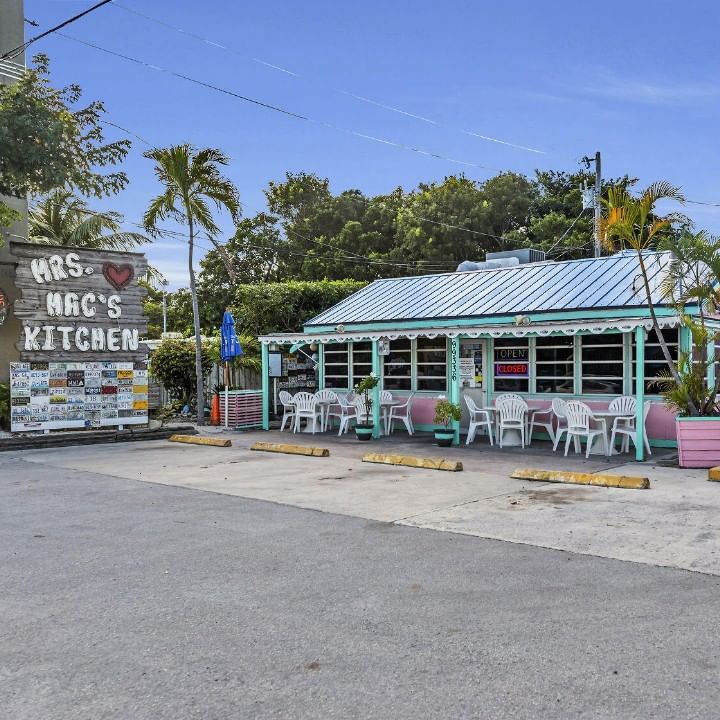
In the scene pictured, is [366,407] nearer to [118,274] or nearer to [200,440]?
[200,440]

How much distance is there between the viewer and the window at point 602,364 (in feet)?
45.2

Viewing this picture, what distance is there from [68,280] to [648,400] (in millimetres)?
11447

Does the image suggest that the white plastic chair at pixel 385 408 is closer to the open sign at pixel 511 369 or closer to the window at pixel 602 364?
the open sign at pixel 511 369

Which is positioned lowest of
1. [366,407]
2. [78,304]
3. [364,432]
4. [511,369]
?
[364,432]

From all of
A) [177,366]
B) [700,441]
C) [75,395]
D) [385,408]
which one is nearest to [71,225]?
[177,366]

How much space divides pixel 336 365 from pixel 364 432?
12.5ft

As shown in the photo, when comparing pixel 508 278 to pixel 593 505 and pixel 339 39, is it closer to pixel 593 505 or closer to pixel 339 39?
pixel 339 39

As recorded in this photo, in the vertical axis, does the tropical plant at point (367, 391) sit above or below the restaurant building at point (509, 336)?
below

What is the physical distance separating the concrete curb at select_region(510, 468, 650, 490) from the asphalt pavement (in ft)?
10.9

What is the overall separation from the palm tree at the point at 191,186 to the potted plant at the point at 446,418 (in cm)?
659

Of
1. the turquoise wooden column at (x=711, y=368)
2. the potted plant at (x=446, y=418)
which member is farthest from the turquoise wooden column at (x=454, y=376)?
the turquoise wooden column at (x=711, y=368)

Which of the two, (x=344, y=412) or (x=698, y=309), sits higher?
(x=698, y=309)

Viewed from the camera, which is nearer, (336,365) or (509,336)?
(509,336)

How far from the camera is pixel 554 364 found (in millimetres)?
14648
